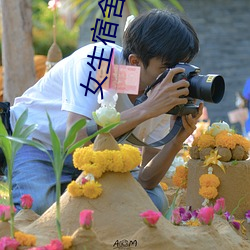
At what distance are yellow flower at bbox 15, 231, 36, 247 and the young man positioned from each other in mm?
838

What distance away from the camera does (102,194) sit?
2.15 meters

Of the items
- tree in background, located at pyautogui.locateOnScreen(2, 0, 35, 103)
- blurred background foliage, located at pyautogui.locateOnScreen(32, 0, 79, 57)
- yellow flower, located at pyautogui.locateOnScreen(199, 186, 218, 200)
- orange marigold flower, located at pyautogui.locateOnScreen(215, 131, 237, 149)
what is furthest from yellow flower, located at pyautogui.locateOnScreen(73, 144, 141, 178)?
blurred background foliage, located at pyautogui.locateOnScreen(32, 0, 79, 57)

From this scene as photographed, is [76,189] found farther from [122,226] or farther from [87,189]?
[122,226]

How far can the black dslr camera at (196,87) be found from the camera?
265cm

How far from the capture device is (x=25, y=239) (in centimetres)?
197

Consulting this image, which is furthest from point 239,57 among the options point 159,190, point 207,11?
point 159,190

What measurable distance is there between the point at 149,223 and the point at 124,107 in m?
1.14

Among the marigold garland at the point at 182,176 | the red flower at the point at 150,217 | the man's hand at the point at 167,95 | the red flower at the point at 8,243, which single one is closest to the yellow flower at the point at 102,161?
the red flower at the point at 150,217

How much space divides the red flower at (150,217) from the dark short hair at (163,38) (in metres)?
0.94

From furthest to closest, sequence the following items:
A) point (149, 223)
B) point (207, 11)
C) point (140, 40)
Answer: point (207, 11) → point (140, 40) → point (149, 223)

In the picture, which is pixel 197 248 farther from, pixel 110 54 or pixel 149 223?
pixel 110 54

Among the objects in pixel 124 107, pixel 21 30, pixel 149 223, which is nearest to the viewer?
pixel 149 223

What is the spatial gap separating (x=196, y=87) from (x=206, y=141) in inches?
25.0

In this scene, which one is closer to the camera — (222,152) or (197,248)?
(197,248)
